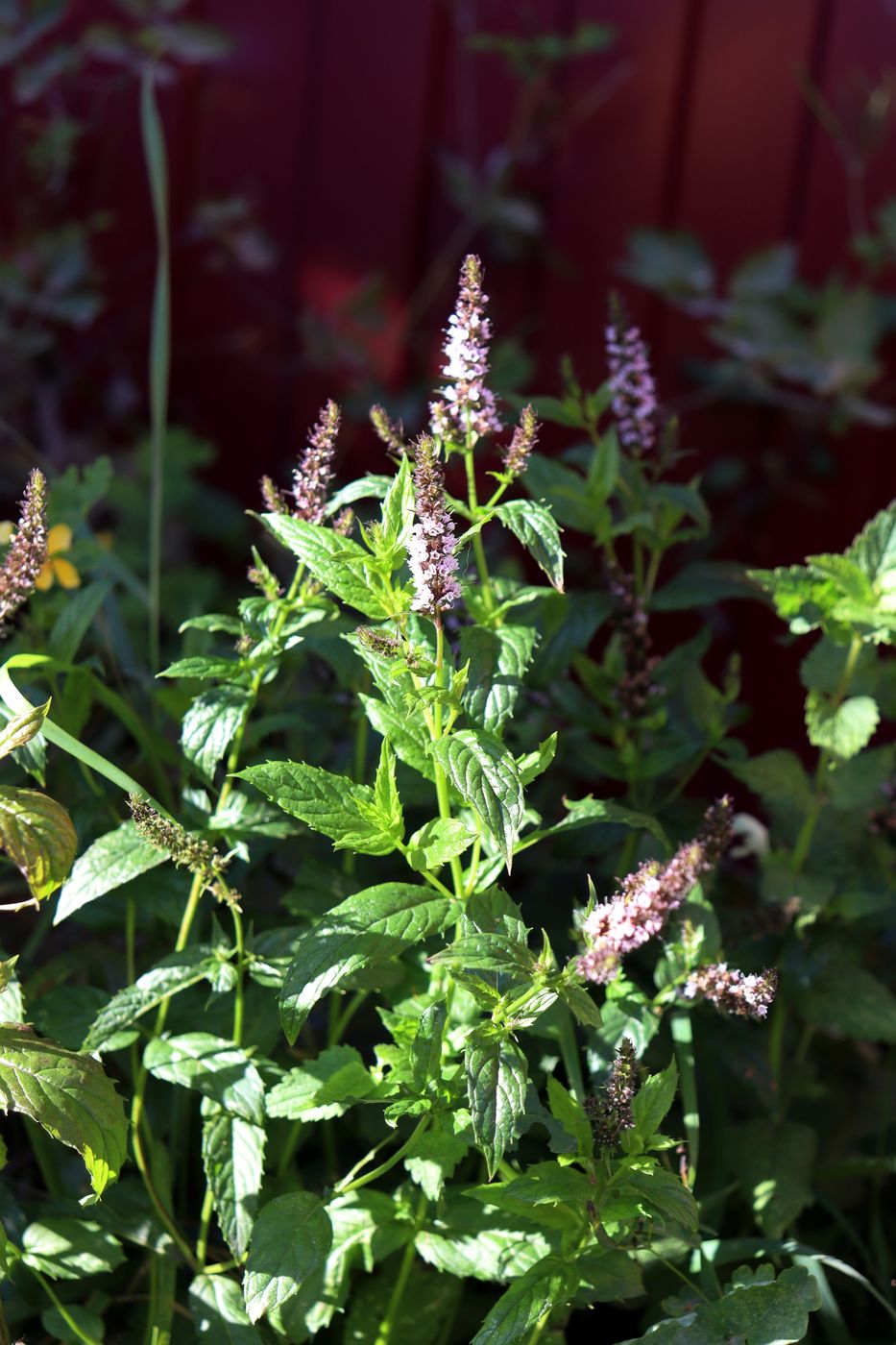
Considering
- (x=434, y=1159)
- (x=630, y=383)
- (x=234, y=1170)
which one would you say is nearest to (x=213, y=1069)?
(x=234, y=1170)

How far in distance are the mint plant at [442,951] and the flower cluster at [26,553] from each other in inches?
2.2

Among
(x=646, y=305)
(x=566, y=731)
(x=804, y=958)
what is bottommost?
(x=804, y=958)

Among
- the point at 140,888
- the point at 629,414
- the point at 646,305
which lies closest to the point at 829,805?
the point at 629,414

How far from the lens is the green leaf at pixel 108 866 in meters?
0.93

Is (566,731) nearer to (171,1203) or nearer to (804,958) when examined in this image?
Result: (804,958)

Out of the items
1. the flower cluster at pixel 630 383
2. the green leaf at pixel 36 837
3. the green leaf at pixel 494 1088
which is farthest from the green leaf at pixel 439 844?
the flower cluster at pixel 630 383

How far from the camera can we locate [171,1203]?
1.07 meters

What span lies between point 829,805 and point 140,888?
2.05ft

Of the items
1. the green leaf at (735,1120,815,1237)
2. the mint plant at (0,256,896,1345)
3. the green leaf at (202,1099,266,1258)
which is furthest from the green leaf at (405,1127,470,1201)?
the green leaf at (735,1120,815,1237)

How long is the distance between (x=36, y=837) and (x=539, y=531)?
14.7 inches

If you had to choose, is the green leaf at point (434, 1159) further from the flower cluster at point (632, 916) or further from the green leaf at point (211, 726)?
the green leaf at point (211, 726)

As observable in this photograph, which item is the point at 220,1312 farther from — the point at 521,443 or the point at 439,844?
the point at 521,443

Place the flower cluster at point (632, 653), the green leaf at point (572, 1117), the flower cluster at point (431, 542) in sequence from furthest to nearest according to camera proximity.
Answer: the flower cluster at point (632, 653)
the green leaf at point (572, 1117)
the flower cluster at point (431, 542)

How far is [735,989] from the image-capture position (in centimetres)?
90
